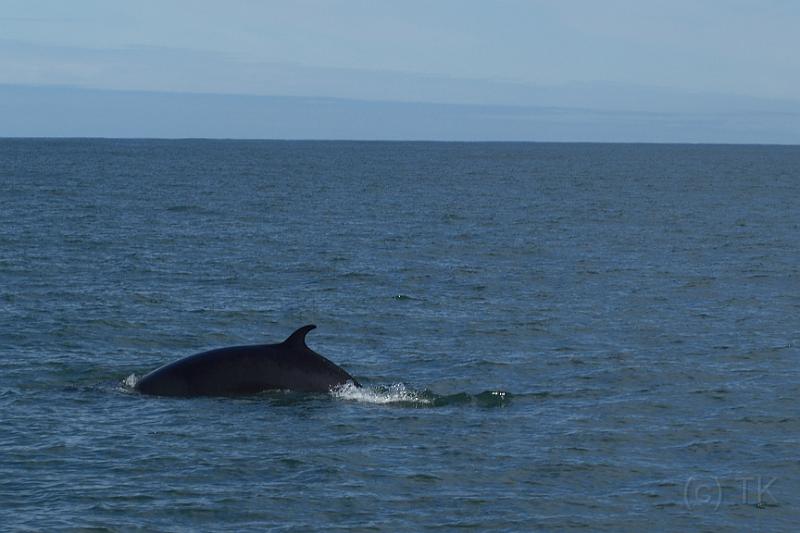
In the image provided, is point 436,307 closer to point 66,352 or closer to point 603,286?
point 603,286

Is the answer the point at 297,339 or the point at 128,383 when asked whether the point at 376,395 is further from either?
the point at 128,383

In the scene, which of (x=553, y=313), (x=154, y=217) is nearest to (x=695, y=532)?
(x=553, y=313)

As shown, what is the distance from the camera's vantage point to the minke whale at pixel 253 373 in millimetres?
19656

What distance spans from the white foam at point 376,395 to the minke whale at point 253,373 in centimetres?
Answer: 14

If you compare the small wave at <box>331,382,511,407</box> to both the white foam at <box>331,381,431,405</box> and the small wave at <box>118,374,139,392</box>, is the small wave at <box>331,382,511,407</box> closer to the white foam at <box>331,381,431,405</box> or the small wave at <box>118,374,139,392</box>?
the white foam at <box>331,381,431,405</box>

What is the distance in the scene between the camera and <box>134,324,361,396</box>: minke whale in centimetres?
1966

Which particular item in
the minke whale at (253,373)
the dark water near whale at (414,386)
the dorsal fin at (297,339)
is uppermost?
the dorsal fin at (297,339)

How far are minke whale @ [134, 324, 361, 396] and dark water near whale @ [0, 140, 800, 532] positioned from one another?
12.1 inches

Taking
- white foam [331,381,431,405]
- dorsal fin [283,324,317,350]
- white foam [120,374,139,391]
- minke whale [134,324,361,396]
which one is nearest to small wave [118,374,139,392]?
white foam [120,374,139,391]

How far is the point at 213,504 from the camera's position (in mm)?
14695

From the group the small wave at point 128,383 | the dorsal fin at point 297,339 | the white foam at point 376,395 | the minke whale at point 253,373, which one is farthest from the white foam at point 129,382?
the white foam at point 376,395

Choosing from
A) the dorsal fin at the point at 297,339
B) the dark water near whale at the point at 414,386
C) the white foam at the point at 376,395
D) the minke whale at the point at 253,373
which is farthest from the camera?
the white foam at the point at 376,395

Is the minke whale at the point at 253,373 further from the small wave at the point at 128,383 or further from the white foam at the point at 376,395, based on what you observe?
the small wave at the point at 128,383

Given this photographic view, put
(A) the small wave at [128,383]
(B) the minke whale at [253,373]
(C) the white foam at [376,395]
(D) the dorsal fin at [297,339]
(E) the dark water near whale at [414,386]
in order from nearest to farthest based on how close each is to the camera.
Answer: (E) the dark water near whale at [414,386], (D) the dorsal fin at [297,339], (B) the minke whale at [253,373], (C) the white foam at [376,395], (A) the small wave at [128,383]
